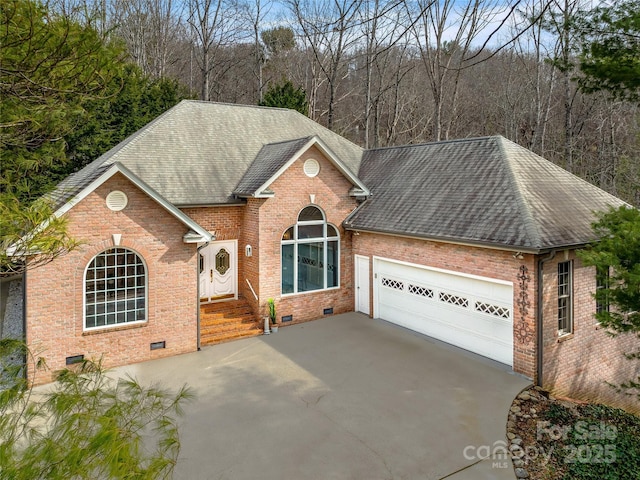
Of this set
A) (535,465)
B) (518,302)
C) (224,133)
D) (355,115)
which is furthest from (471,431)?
(355,115)

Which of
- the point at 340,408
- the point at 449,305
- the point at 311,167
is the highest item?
the point at 311,167

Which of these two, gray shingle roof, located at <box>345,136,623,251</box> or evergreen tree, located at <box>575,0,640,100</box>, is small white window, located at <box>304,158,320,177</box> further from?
evergreen tree, located at <box>575,0,640,100</box>

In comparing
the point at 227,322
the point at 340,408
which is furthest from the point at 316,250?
the point at 340,408

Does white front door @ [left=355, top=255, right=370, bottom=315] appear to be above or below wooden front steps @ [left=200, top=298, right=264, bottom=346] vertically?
above

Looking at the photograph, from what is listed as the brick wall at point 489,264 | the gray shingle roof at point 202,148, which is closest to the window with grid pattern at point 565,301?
the brick wall at point 489,264

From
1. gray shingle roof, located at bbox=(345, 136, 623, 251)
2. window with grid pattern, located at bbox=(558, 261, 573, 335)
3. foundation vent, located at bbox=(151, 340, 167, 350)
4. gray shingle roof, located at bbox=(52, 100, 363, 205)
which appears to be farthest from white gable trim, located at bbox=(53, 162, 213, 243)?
window with grid pattern, located at bbox=(558, 261, 573, 335)

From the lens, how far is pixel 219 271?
47.6ft

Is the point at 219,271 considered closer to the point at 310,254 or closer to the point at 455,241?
the point at 310,254

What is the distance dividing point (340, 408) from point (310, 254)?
6.67 meters

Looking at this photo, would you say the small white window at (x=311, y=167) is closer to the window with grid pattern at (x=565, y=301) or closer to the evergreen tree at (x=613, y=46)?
the window with grid pattern at (x=565, y=301)

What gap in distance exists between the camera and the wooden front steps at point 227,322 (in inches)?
499

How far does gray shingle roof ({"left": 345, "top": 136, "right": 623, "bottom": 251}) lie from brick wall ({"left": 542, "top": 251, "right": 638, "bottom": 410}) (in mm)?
992

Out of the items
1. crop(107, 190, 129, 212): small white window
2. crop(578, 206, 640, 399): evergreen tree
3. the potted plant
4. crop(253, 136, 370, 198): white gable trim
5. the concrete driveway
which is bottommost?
the concrete driveway

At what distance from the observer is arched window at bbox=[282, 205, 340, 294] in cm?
1421
